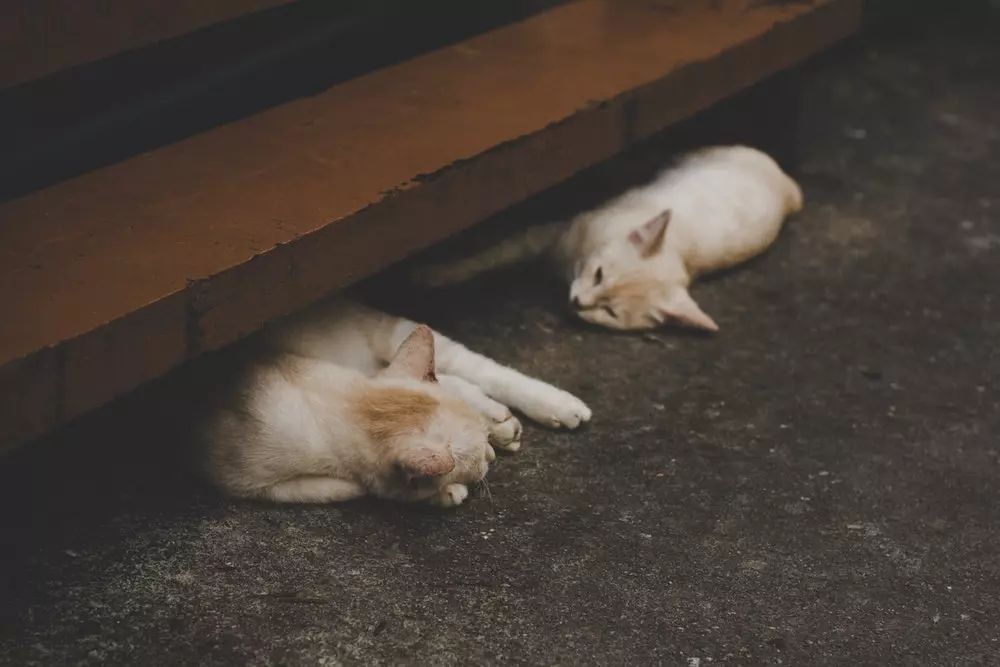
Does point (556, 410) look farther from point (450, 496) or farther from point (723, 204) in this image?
point (723, 204)

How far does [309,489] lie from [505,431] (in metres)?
0.48

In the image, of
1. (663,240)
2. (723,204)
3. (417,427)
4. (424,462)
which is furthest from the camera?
(723,204)

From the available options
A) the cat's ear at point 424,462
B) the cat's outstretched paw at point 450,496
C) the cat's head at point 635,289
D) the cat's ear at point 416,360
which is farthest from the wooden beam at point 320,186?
the cat's outstretched paw at point 450,496

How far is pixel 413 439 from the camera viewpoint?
235 cm

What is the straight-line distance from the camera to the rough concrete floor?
7.20 feet

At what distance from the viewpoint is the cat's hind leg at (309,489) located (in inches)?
98.0

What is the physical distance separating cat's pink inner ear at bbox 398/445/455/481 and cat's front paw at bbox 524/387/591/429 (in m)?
0.54

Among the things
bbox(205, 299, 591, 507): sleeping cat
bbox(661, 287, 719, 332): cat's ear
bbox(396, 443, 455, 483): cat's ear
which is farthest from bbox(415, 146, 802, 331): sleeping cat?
bbox(396, 443, 455, 483): cat's ear

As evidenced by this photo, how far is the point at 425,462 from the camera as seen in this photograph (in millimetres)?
2244

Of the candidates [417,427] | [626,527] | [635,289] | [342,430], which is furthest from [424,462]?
[635,289]

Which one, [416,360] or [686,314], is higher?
[416,360]

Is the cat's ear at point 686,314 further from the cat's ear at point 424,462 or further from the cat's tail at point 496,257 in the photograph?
the cat's ear at point 424,462

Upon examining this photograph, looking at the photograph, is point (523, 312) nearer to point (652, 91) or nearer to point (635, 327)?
point (635, 327)

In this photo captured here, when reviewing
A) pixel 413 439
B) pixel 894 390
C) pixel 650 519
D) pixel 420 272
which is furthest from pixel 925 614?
pixel 420 272
